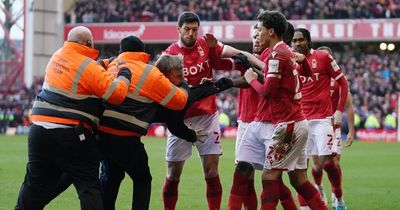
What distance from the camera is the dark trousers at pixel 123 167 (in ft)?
27.5

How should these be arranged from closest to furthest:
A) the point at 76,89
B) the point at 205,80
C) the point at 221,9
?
1. the point at 76,89
2. the point at 205,80
3. the point at 221,9

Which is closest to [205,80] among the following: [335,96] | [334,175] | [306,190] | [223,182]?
[306,190]

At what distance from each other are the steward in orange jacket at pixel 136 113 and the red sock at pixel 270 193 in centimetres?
121

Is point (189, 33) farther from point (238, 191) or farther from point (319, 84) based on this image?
point (319, 84)

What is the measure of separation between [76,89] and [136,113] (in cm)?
75

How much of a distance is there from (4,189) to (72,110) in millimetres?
6181

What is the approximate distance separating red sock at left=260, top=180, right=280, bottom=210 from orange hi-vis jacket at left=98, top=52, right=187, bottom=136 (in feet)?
3.94

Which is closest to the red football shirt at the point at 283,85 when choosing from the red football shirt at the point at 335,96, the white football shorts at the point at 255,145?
the white football shorts at the point at 255,145

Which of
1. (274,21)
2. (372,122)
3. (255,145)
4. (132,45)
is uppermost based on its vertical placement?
(274,21)

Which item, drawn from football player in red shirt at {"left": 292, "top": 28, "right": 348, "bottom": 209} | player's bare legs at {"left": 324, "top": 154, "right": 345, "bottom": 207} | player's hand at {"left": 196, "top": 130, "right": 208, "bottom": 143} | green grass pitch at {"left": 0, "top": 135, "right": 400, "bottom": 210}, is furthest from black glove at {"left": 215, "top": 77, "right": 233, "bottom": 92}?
player's bare legs at {"left": 324, "top": 154, "right": 345, "bottom": 207}

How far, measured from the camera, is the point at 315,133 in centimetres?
1154

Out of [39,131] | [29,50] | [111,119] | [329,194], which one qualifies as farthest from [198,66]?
[29,50]

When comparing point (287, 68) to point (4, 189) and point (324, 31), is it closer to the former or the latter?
point (4, 189)

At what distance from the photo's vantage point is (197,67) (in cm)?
986
